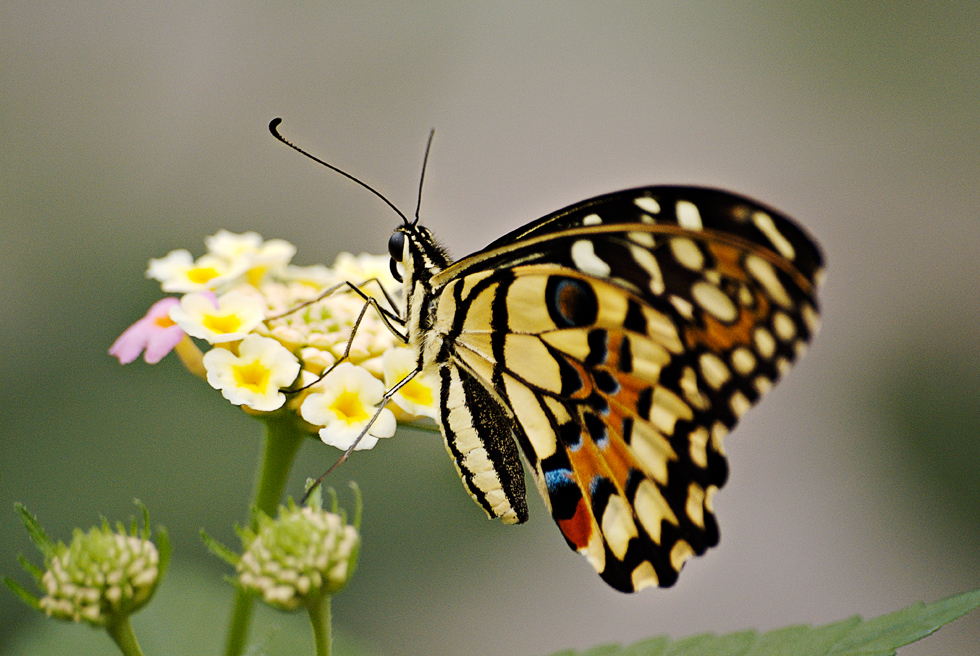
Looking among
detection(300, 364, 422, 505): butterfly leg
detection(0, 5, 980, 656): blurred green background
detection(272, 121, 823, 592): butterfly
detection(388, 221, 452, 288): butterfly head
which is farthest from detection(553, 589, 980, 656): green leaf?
detection(0, 5, 980, 656): blurred green background

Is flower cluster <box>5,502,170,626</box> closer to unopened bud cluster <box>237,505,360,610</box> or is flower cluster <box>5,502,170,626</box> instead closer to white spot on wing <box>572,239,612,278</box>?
unopened bud cluster <box>237,505,360,610</box>

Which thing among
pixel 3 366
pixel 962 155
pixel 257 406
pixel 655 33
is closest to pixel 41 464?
pixel 3 366

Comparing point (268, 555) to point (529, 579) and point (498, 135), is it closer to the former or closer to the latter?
point (529, 579)

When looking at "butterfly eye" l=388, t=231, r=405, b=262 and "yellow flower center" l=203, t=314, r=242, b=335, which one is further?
"butterfly eye" l=388, t=231, r=405, b=262

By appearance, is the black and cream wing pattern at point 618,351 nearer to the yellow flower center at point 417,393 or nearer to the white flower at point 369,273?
the yellow flower center at point 417,393

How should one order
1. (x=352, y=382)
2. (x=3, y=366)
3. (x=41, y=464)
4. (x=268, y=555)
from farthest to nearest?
(x=3, y=366)
(x=41, y=464)
(x=352, y=382)
(x=268, y=555)

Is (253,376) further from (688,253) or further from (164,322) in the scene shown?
(688,253)

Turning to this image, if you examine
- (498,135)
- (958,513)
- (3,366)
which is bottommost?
(958,513)
